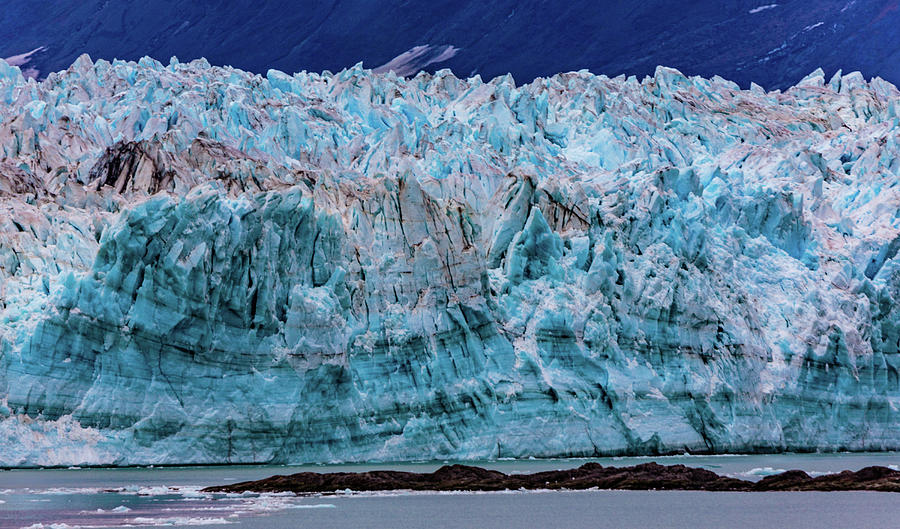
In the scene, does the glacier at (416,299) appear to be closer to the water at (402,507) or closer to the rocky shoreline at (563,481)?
the water at (402,507)

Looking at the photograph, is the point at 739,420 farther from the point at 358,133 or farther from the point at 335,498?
the point at 358,133

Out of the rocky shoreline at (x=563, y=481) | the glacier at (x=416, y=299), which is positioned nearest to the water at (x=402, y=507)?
the rocky shoreline at (x=563, y=481)

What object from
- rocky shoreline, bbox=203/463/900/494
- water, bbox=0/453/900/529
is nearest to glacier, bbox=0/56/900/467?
water, bbox=0/453/900/529

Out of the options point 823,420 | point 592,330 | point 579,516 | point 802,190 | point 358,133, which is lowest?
point 579,516

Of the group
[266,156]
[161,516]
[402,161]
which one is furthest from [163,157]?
[161,516]

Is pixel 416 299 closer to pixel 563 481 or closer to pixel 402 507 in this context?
pixel 563 481
